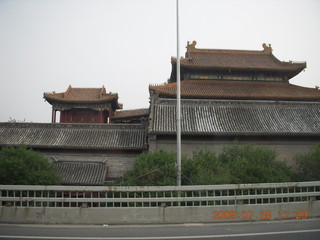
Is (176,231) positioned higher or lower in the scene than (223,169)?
lower

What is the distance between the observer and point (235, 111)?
17.3 m

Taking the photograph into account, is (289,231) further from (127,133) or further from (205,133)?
(127,133)

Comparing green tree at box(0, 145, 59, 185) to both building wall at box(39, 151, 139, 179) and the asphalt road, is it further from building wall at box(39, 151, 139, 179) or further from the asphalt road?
the asphalt road

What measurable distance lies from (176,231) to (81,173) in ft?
32.6

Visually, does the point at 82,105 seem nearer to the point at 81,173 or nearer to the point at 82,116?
the point at 82,116

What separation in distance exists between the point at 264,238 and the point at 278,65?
22.7m

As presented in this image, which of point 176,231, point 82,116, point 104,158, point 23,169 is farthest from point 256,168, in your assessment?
point 82,116

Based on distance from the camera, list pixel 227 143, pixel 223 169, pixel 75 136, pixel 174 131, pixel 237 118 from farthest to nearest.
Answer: pixel 75 136
pixel 237 118
pixel 227 143
pixel 174 131
pixel 223 169

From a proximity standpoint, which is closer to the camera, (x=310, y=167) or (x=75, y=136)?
(x=310, y=167)

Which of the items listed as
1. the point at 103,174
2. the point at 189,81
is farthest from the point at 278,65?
the point at 103,174

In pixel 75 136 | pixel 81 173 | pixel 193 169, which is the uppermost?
pixel 75 136

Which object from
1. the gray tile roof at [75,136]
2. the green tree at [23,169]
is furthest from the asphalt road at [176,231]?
the gray tile roof at [75,136]

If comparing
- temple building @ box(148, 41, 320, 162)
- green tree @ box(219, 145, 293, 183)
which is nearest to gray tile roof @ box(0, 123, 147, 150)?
temple building @ box(148, 41, 320, 162)

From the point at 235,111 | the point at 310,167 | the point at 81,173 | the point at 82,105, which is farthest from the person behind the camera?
the point at 82,105
